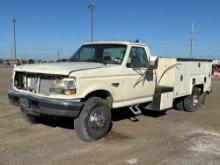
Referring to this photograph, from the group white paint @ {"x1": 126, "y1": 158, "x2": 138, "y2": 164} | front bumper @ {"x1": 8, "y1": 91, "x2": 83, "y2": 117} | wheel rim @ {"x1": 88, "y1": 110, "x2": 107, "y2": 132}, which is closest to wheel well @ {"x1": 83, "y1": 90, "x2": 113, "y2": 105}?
wheel rim @ {"x1": 88, "y1": 110, "x2": 107, "y2": 132}

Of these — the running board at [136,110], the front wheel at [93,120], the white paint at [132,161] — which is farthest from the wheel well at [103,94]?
the white paint at [132,161]

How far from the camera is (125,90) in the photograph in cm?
765

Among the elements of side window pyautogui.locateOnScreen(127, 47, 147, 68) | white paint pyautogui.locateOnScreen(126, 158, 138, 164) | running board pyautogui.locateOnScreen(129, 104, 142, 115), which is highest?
side window pyautogui.locateOnScreen(127, 47, 147, 68)

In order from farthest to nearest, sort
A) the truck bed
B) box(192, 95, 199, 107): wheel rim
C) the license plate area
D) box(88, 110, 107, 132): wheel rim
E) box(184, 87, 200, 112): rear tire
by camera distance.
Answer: box(192, 95, 199, 107): wheel rim → box(184, 87, 200, 112): rear tire → the truck bed → the license plate area → box(88, 110, 107, 132): wheel rim

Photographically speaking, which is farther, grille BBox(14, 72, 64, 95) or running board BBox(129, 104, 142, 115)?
running board BBox(129, 104, 142, 115)

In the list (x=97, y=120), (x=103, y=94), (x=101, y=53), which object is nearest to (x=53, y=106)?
Result: (x=97, y=120)

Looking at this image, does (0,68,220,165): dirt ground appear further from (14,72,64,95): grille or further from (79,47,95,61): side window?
(79,47,95,61): side window

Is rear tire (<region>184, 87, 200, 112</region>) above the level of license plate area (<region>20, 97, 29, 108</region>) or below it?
below

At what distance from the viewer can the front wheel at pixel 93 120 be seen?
6.57 m

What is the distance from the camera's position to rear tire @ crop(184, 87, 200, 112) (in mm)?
10742

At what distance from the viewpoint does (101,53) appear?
8.20 m

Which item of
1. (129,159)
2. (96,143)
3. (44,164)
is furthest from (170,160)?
(44,164)

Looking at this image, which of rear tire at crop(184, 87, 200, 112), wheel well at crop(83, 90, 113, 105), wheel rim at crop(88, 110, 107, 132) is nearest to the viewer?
wheel rim at crop(88, 110, 107, 132)

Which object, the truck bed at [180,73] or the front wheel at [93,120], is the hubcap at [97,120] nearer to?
the front wheel at [93,120]
